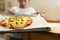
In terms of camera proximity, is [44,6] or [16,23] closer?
[16,23]

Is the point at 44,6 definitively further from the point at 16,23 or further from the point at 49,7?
the point at 16,23

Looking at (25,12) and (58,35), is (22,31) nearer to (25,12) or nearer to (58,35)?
(58,35)

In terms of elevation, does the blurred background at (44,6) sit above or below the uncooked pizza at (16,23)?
above

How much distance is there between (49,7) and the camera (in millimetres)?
1156

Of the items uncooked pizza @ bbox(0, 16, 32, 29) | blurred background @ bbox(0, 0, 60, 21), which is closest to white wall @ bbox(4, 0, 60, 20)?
blurred background @ bbox(0, 0, 60, 21)

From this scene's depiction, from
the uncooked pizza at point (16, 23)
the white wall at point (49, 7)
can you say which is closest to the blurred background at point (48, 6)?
the white wall at point (49, 7)

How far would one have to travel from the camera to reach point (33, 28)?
26.4 inches

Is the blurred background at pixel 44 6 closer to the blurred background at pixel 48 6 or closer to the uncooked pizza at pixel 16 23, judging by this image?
the blurred background at pixel 48 6

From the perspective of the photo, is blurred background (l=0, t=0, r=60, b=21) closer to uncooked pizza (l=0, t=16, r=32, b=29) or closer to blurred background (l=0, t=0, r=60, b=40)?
blurred background (l=0, t=0, r=60, b=40)

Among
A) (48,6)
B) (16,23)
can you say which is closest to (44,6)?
(48,6)

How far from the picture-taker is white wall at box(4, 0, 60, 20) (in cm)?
115

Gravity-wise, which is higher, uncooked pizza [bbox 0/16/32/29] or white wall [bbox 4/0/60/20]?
white wall [bbox 4/0/60/20]

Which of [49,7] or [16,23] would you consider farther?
[49,7]

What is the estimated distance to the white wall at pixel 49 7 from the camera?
1.15m
